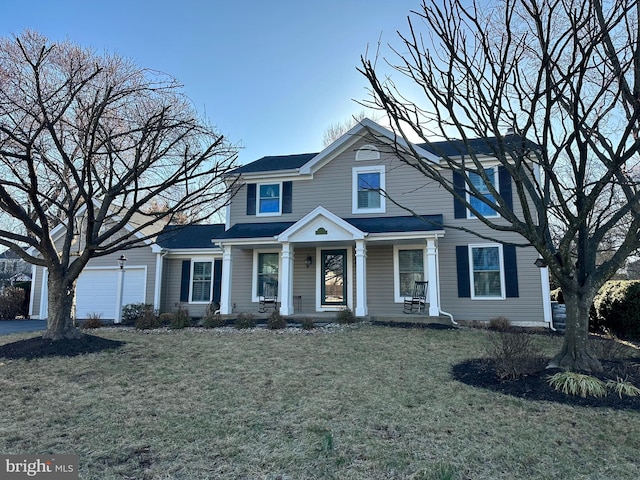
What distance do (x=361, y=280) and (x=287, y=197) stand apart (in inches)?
166

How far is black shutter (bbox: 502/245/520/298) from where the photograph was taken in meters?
11.5

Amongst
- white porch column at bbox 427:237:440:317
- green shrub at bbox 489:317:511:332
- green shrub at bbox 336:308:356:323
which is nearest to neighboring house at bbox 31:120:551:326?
white porch column at bbox 427:237:440:317

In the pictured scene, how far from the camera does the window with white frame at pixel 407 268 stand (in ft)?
40.1

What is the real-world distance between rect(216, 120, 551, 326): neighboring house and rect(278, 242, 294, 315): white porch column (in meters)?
0.03

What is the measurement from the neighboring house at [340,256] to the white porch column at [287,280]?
0.03m

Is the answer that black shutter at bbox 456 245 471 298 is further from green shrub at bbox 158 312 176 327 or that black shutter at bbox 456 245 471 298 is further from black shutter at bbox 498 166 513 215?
green shrub at bbox 158 312 176 327

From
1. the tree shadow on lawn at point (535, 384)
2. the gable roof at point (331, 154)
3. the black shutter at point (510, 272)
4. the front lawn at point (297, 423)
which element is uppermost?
the gable roof at point (331, 154)

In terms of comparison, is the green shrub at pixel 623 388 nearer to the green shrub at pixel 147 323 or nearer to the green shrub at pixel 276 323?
the green shrub at pixel 276 323

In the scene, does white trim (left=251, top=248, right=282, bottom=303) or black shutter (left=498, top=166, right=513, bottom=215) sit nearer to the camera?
black shutter (left=498, top=166, right=513, bottom=215)

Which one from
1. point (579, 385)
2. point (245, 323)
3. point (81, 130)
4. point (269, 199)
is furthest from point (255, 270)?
point (579, 385)

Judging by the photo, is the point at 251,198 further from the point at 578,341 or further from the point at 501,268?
the point at 578,341

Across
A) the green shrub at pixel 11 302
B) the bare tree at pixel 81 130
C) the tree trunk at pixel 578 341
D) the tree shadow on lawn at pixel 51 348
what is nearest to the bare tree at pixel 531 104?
the tree trunk at pixel 578 341

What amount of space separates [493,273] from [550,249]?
20.9ft

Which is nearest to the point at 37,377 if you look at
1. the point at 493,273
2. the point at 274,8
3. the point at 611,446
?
the point at 611,446
